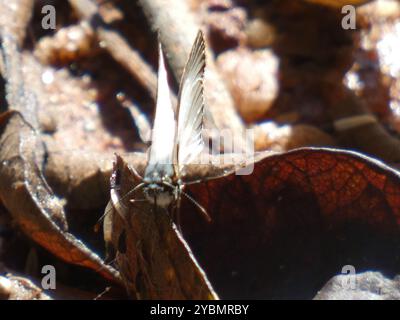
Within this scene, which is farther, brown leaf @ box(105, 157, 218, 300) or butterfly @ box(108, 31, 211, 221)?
butterfly @ box(108, 31, 211, 221)

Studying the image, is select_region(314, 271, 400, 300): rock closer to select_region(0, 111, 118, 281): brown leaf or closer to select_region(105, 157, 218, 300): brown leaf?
select_region(105, 157, 218, 300): brown leaf

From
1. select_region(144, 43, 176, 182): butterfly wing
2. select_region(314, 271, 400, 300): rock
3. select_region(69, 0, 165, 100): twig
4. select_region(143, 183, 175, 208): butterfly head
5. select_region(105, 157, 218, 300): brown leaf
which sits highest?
select_region(69, 0, 165, 100): twig

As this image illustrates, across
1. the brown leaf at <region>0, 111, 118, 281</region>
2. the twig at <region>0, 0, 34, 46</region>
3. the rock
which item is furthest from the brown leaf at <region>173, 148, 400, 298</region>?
the twig at <region>0, 0, 34, 46</region>

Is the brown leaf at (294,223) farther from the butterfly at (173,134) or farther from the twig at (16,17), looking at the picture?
the twig at (16,17)

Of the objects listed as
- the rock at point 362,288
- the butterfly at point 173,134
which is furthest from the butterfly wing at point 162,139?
the rock at point 362,288

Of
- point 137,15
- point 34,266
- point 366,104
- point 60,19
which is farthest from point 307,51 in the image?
point 34,266
